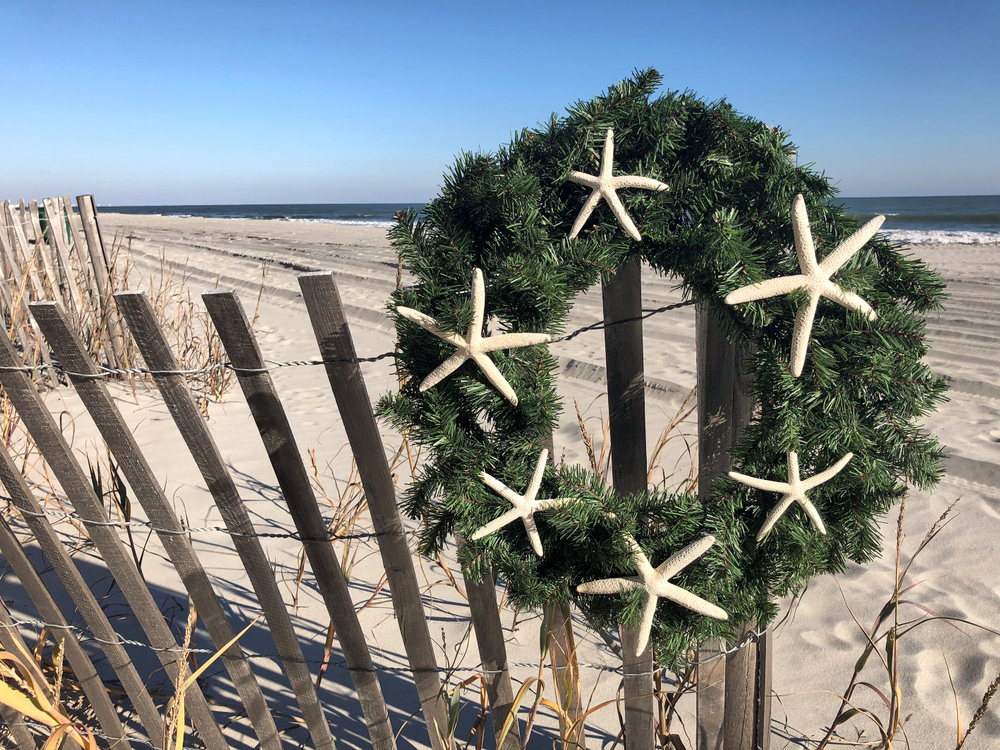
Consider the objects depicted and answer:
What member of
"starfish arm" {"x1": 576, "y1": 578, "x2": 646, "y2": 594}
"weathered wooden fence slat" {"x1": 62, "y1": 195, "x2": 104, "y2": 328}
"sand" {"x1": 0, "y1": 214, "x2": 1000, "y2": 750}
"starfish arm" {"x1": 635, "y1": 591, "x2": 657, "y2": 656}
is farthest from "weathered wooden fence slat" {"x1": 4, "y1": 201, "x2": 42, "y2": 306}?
"starfish arm" {"x1": 635, "y1": 591, "x2": 657, "y2": 656}

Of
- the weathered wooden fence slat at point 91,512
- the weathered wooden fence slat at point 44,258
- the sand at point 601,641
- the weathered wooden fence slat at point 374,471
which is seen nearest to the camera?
the weathered wooden fence slat at point 374,471

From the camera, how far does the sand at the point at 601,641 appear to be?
223cm

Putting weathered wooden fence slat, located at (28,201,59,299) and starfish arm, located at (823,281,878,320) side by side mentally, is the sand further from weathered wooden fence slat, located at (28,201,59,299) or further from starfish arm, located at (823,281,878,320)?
weathered wooden fence slat, located at (28,201,59,299)

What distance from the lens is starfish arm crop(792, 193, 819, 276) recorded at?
116cm

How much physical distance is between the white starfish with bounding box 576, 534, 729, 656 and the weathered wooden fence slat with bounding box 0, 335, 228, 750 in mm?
1185

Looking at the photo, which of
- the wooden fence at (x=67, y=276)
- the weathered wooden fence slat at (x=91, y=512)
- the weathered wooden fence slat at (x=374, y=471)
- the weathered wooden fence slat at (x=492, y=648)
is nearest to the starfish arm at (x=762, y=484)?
the weathered wooden fence slat at (x=492, y=648)

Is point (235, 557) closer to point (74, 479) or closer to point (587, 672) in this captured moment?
point (74, 479)

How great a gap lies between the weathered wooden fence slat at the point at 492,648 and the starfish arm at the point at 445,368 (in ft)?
1.95

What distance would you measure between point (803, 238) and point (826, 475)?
46 cm

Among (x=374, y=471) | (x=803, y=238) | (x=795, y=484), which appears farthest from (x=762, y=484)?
(x=374, y=471)

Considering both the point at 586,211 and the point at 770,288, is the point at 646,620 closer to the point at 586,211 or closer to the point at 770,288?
the point at 770,288

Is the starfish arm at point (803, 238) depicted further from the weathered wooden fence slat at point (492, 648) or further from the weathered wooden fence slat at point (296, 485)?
the weathered wooden fence slat at point (296, 485)

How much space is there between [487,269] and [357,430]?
20.6 inches

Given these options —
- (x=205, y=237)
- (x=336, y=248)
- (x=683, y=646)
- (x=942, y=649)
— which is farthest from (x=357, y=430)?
(x=205, y=237)
